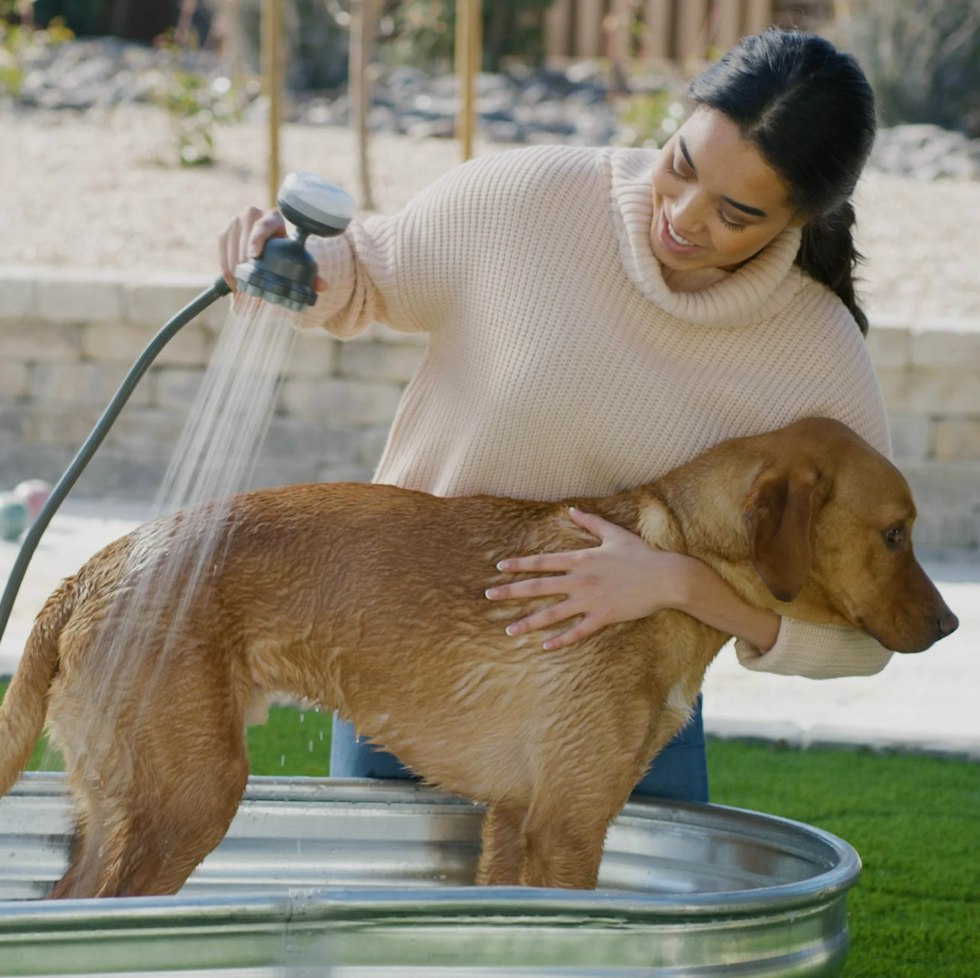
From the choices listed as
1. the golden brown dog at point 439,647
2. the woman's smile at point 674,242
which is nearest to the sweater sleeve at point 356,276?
the golden brown dog at point 439,647

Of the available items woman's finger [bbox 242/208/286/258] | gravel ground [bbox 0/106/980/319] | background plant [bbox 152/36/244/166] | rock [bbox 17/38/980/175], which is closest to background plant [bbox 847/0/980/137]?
rock [bbox 17/38/980/175]

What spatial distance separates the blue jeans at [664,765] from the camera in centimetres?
313

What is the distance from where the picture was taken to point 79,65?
47.3ft

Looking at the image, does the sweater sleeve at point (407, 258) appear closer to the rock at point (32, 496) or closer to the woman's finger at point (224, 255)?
the woman's finger at point (224, 255)

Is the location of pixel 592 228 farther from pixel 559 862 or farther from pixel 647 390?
pixel 559 862

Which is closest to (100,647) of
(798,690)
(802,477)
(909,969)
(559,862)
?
(559,862)

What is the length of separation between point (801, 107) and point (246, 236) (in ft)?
3.28

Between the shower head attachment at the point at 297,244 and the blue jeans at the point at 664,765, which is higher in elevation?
the shower head attachment at the point at 297,244

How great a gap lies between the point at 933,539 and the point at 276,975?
19.8 ft

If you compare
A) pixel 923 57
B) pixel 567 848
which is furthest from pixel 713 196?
pixel 923 57

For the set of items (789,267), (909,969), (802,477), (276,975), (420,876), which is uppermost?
(789,267)

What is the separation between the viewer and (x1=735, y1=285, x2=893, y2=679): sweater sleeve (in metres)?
2.75

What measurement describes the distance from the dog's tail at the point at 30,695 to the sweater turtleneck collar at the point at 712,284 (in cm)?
120

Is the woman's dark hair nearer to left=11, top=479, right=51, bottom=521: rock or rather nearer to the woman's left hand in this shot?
the woman's left hand
